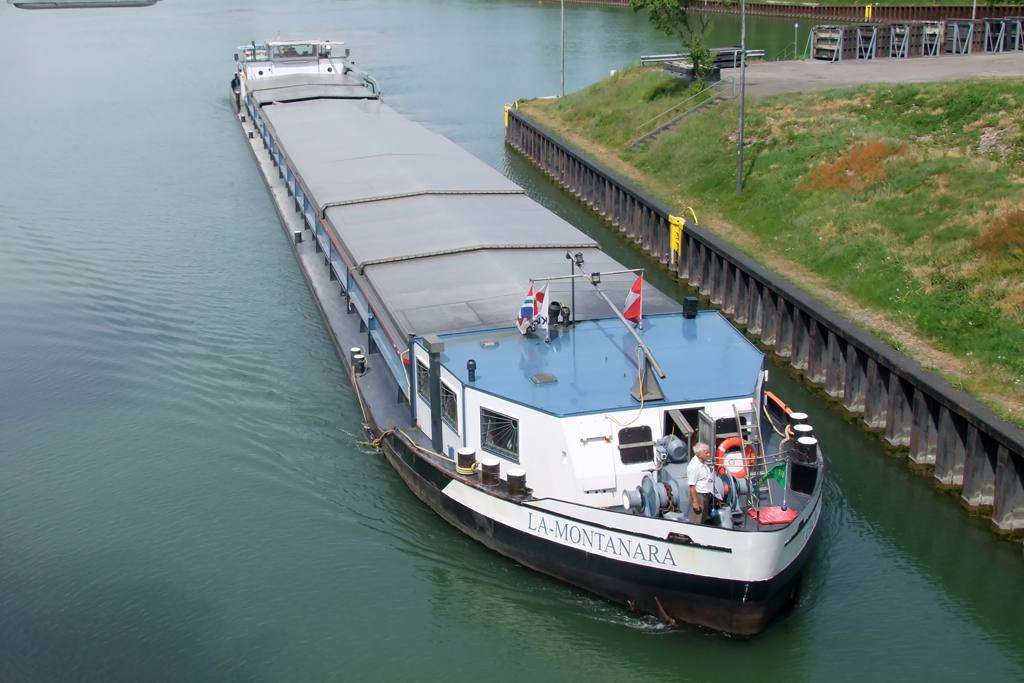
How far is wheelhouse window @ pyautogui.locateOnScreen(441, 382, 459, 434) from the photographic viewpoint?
56.1 feet

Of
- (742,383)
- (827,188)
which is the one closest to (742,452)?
(742,383)

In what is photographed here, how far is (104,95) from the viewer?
206 feet

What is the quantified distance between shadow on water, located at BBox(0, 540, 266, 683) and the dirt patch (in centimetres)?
2182

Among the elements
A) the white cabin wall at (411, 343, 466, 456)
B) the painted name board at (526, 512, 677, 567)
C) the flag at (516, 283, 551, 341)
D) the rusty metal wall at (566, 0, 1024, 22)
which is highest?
the rusty metal wall at (566, 0, 1024, 22)

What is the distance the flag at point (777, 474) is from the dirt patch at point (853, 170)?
16.3 m

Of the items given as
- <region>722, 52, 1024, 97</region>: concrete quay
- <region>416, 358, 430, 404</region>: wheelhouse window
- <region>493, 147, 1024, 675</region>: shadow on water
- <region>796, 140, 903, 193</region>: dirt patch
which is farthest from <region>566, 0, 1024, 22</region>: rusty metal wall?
<region>416, 358, 430, 404</region>: wheelhouse window

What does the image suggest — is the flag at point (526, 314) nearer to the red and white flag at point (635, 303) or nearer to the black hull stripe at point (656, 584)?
the red and white flag at point (635, 303)

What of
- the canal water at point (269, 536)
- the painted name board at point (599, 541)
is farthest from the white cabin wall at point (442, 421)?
the painted name board at point (599, 541)

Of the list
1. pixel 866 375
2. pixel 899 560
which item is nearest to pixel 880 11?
pixel 866 375

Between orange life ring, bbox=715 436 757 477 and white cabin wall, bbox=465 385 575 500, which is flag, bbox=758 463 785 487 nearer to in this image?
orange life ring, bbox=715 436 757 477

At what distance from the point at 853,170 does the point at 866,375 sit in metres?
10.6

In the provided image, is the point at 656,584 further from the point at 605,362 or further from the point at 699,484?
the point at 605,362

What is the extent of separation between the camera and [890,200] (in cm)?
2791

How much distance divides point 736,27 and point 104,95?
5497cm
